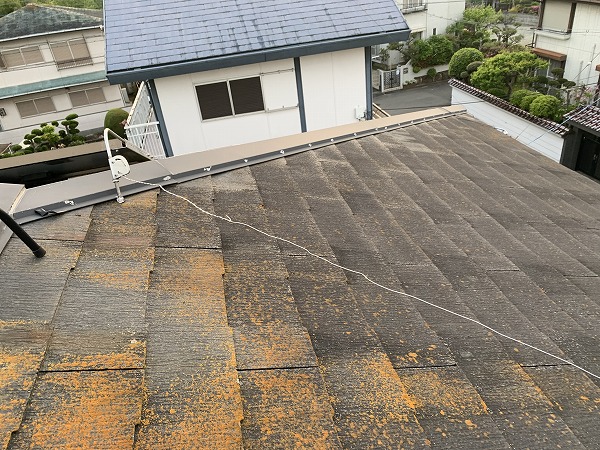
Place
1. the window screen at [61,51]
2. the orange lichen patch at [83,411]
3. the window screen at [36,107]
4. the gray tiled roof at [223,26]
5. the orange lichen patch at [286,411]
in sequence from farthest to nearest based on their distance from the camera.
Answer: the window screen at [36,107], the window screen at [61,51], the gray tiled roof at [223,26], the orange lichen patch at [286,411], the orange lichen patch at [83,411]

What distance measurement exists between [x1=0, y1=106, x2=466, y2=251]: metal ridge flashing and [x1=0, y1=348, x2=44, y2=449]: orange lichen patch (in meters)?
0.93

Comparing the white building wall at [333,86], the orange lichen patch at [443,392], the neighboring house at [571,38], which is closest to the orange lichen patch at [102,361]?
the orange lichen patch at [443,392]

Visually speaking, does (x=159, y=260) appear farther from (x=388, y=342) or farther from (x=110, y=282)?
(x=388, y=342)

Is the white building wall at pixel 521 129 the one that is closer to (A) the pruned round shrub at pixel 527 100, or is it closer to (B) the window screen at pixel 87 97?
(A) the pruned round shrub at pixel 527 100

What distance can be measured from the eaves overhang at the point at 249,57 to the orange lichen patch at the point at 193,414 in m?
9.36

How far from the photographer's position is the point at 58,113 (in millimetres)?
28047

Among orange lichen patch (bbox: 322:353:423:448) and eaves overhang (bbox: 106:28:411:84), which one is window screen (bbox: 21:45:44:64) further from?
orange lichen patch (bbox: 322:353:423:448)

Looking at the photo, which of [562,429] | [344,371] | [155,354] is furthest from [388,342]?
[155,354]

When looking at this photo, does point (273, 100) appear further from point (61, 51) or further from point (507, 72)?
point (61, 51)

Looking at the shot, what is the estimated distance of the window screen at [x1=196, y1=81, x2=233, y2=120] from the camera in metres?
10.7

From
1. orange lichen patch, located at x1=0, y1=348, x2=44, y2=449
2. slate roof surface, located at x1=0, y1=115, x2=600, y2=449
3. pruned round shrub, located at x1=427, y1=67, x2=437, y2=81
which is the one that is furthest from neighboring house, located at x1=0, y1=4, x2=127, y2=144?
orange lichen patch, located at x1=0, y1=348, x2=44, y2=449

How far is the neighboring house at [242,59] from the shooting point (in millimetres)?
10133

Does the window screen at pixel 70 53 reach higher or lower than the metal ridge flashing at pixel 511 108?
higher

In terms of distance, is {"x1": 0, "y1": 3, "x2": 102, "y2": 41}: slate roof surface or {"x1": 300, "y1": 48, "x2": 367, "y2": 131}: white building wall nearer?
{"x1": 300, "y1": 48, "x2": 367, "y2": 131}: white building wall
